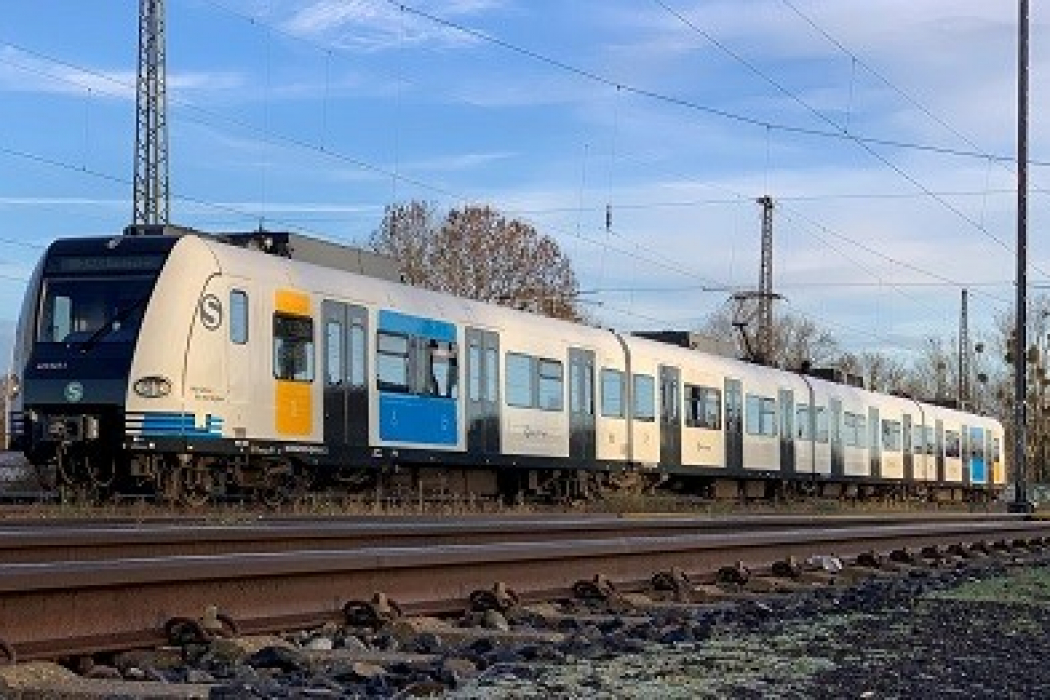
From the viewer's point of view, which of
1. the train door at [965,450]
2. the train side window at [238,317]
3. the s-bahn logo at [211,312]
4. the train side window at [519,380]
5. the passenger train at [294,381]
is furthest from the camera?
the train door at [965,450]

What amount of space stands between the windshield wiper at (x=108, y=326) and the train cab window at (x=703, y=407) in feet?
54.8

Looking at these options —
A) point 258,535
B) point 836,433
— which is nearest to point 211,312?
point 258,535

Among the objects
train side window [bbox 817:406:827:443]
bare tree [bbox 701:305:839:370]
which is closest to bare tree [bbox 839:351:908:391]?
bare tree [bbox 701:305:839:370]

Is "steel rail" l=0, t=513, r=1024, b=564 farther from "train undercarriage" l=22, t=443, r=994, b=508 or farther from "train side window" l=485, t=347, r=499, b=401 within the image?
"train side window" l=485, t=347, r=499, b=401

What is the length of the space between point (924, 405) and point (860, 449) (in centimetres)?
823

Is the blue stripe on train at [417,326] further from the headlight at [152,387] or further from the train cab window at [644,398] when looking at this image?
the train cab window at [644,398]

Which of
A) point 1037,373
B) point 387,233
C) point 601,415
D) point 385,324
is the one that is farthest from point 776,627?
point 1037,373

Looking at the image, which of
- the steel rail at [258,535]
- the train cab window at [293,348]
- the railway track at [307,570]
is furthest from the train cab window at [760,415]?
the railway track at [307,570]

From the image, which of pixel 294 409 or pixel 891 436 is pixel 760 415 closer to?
pixel 891 436

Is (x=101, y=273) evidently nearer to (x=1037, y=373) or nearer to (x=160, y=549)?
(x=160, y=549)

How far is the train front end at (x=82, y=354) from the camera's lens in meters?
18.3

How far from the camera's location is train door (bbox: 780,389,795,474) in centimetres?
3859

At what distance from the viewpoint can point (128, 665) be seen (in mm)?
6344

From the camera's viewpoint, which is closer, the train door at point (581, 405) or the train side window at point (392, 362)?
the train side window at point (392, 362)
